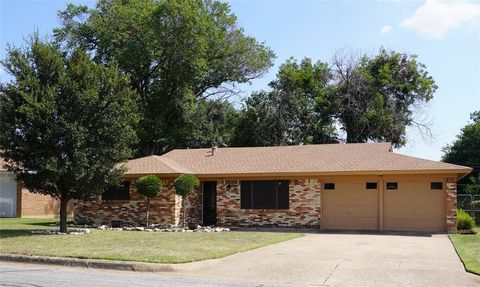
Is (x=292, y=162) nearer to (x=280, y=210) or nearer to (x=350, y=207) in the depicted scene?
(x=280, y=210)

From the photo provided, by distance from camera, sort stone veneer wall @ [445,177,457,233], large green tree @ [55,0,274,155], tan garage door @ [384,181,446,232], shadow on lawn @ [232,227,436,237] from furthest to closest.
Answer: large green tree @ [55,0,274,155], tan garage door @ [384,181,446,232], stone veneer wall @ [445,177,457,233], shadow on lawn @ [232,227,436,237]

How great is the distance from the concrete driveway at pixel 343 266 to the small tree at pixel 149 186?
8029mm

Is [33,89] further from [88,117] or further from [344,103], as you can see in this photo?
[344,103]

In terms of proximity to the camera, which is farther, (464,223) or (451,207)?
(464,223)

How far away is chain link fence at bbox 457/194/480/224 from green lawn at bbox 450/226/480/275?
26.7ft

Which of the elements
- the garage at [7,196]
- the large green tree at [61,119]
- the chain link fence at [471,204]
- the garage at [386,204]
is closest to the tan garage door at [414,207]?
the garage at [386,204]

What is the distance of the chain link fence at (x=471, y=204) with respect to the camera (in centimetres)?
2908

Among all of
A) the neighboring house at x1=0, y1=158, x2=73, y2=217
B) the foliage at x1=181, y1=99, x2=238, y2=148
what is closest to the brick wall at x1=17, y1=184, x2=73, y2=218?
the neighboring house at x1=0, y1=158, x2=73, y2=217

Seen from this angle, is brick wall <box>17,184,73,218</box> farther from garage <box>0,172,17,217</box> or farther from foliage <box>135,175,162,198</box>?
foliage <box>135,175,162,198</box>

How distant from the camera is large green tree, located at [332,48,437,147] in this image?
40.4 m

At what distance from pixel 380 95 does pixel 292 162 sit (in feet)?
58.1

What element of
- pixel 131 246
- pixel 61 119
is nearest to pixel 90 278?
pixel 131 246

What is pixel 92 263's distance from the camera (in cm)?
1233

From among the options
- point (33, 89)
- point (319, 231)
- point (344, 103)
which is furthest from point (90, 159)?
point (344, 103)
